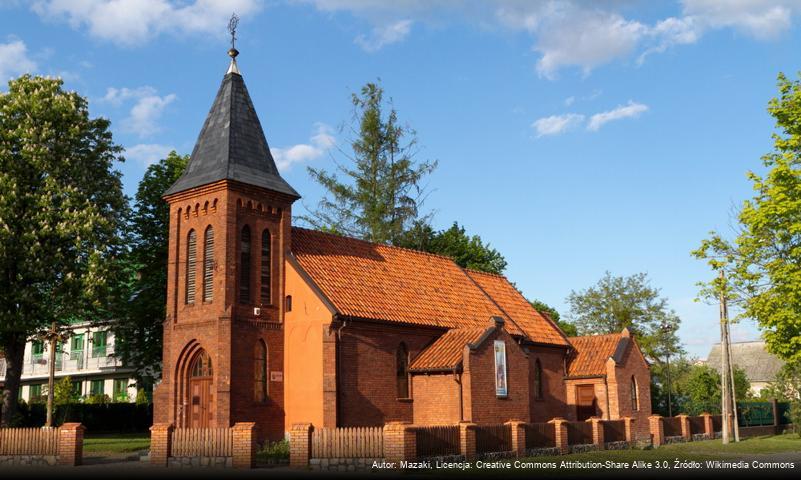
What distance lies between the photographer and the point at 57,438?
24109mm

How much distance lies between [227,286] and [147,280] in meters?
16.3

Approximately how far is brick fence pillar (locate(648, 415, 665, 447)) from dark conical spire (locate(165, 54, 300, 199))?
1896 cm

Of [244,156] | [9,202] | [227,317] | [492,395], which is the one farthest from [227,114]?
[492,395]

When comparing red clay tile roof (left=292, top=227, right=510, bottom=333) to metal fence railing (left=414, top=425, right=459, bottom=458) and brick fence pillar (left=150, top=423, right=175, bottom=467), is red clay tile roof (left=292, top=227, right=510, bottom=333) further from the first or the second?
brick fence pillar (left=150, top=423, right=175, bottom=467)

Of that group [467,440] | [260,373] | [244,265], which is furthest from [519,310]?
[244,265]

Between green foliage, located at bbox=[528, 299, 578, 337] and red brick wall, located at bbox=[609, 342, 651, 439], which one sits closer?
red brick wall, located at bbox=[609, 342, 651, 439]

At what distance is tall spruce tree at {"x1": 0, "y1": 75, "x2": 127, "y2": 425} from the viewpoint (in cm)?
3053

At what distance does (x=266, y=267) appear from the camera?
2773cm

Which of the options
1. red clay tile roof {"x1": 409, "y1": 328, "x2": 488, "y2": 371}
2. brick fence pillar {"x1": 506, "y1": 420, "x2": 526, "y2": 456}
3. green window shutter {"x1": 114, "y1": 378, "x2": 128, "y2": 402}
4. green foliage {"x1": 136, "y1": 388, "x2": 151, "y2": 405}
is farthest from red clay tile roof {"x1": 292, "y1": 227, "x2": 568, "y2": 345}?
green window shutter {"x1": 114, "y1": 378, "x2": 128, "y2": 402}

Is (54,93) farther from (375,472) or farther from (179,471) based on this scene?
(375,472)

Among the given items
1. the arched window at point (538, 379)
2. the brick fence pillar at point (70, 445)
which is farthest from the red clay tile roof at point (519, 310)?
the brick fence pillar at point (70, 445)

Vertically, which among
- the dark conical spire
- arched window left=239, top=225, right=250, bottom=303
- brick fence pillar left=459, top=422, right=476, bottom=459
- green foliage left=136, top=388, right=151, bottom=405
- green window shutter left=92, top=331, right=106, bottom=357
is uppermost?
the dark conical spire

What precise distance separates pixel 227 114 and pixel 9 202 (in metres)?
9.89

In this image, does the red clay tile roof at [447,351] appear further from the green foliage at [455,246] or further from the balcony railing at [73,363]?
the balcony railing at [73,363]
